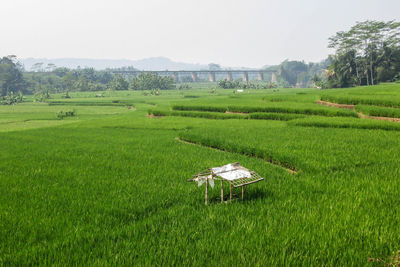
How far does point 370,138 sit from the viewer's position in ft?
33.3

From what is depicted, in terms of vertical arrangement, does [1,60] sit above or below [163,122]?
above

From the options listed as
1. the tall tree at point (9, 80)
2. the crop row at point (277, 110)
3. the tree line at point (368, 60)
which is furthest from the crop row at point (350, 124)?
the tall tree at point (9, 80)

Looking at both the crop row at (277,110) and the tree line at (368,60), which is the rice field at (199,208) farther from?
the tree line at (368,60)

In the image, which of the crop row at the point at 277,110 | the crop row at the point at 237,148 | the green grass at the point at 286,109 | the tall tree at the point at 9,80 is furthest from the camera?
the tall tree at the point at 9,80

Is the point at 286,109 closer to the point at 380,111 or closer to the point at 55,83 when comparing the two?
the point at 380,111

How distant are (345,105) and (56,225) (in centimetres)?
1945

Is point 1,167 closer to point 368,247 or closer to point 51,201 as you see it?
point 51,201

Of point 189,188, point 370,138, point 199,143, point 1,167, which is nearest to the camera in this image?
point 189,188

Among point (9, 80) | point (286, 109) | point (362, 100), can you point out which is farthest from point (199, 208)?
point (9, 80)

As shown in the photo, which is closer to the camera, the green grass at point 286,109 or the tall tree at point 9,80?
the green grass at point 286,109

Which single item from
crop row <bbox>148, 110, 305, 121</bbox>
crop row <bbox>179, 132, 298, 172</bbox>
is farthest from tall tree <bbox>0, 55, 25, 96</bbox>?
crop row <bbox>179, 132, 298, 172</bbox>

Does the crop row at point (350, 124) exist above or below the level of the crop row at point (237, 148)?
above

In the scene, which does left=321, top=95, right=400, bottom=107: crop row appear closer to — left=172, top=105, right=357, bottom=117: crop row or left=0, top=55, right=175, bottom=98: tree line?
left=172, top=105, right=357, bottom=117: crop row

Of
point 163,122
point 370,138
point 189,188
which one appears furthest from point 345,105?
point 189,188
